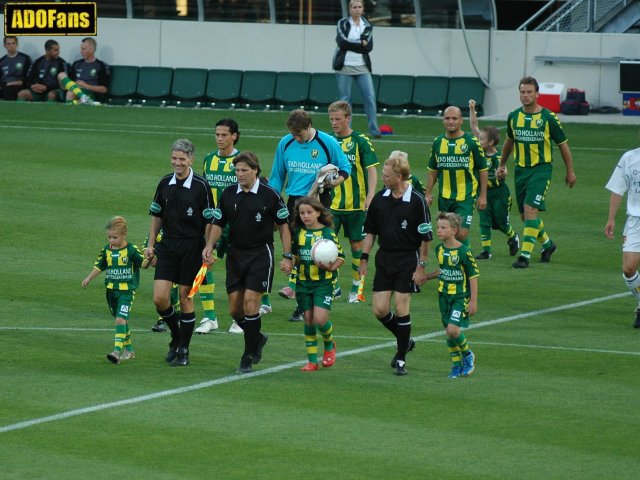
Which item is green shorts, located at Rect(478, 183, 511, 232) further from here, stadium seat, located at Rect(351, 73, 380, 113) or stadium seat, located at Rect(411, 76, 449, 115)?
stadium seat, located at Rect(351, 73, 380, 113)

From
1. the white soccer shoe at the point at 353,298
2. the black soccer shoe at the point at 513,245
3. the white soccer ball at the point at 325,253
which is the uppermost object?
the white soccer ball at the point at 325,253

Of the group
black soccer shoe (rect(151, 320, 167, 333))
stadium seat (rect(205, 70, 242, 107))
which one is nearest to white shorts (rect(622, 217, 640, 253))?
black soccer shoe (rect(151, 320, 167, 333))

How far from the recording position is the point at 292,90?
110 feet

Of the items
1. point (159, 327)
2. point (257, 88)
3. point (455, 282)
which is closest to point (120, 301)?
point (159, 327)

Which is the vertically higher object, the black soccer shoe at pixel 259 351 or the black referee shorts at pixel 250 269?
the black referee shorts at pixel 250 269

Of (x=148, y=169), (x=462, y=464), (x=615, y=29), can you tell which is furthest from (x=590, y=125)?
(x=462, y=464)

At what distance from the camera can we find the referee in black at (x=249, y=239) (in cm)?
1245

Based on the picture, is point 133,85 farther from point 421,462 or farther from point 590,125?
point 421,462

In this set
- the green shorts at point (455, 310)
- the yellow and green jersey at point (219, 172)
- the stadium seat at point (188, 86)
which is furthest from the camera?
the stadium seat at point (188, 86)

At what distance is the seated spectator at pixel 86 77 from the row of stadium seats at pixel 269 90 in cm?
73

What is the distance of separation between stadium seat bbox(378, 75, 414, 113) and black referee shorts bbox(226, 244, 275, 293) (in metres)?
20.5

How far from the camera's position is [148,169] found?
81.6 feet

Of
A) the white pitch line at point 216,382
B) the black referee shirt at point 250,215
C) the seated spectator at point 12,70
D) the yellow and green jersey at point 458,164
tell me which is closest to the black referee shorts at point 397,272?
the black referee shirt at point 250,215

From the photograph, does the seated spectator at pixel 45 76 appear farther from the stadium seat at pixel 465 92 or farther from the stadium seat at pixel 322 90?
the stadium seat at pixel 465 92
